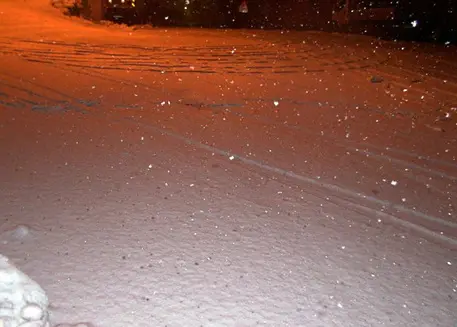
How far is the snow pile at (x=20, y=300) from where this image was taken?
199 cm

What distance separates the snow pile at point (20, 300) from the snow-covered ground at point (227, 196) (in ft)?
0.21

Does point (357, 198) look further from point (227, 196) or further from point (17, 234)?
point (17, 234)

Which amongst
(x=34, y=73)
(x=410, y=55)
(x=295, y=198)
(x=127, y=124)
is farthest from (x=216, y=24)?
(x=295, y=198)

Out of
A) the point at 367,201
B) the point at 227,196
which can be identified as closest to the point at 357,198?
the point at 367,201

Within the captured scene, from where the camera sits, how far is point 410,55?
10.0m

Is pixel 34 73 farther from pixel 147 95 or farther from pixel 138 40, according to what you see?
pixel 138 40

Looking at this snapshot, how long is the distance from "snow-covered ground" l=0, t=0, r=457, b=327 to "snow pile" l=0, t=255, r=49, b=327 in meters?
0.06

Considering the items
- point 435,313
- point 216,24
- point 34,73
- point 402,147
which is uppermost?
point 216,24

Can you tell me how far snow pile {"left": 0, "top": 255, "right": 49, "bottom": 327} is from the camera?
199 cm

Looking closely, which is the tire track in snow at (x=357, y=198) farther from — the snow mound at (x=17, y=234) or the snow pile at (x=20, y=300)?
the snow pile at (x=20, y=300)

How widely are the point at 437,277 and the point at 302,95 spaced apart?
4109 millimetres

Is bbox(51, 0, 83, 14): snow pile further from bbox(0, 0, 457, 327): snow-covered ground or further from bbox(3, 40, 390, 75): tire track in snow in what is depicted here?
bbox(0, 0, 457, 327): snow-covered ground


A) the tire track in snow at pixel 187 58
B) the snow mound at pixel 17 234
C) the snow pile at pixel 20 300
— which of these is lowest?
the snow pile at pixel 20 300

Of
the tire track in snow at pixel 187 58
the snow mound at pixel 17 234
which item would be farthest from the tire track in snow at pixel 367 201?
the tire track in snow at pixel 187 58
